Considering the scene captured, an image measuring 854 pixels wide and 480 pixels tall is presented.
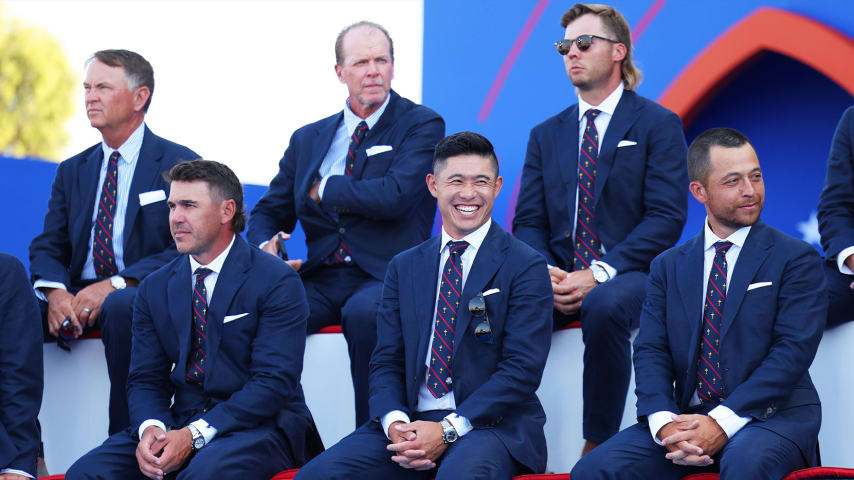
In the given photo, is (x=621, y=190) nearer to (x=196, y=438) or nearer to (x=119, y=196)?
(x=196, y=438)

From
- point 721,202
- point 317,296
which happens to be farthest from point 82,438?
point 721,202

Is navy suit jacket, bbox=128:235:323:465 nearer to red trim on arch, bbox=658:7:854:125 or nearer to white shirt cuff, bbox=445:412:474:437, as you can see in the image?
white shirt cuff, bbox=445:412:474:437

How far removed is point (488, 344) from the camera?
11.5 ft

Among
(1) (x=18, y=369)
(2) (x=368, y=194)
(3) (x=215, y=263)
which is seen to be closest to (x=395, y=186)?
(2) (x=368, y=194)

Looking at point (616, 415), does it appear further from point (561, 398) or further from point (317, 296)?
point (317, 296)

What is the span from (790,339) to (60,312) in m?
2.88

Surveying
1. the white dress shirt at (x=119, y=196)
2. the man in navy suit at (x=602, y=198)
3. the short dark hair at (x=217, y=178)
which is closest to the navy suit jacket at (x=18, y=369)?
the short dark hair at (x=217, y=178)

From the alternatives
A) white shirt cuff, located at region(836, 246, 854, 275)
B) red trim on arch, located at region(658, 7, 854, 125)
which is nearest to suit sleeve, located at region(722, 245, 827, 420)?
white shirt cuff, located at region(836, 246, 854, 275)

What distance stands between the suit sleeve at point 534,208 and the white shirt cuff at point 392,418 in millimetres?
1099

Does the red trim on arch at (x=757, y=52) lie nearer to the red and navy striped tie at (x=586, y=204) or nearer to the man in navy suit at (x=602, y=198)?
the man in navy suit at (x=602, y=198)

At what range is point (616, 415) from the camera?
12.4 feet

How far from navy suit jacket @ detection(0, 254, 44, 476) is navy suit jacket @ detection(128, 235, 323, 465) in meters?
0.33

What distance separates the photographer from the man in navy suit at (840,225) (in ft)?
12.1

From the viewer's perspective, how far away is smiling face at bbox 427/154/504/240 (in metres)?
3.64
